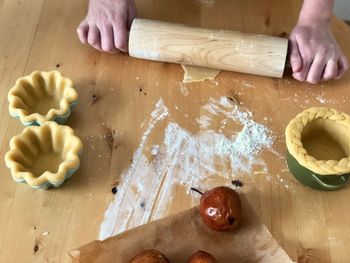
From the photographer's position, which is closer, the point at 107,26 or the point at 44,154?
the point at 44,154

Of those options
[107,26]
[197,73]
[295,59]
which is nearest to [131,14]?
[107,26]

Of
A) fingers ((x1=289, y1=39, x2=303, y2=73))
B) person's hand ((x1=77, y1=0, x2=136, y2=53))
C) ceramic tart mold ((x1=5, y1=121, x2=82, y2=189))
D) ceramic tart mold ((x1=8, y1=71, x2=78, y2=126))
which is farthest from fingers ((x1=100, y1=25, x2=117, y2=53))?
fingers ((x1=289, y1=39, x2=303, y2=73))

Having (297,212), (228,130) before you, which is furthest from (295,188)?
(228,130)

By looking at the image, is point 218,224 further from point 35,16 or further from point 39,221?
point 35,16

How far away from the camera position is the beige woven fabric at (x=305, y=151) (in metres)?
0.85

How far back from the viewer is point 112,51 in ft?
3.62

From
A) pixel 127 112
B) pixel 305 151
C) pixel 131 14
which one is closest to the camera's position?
pixel 305 151

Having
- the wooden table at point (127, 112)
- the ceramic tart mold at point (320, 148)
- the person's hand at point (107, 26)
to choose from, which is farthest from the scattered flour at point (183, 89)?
the ceramic tart mold at point (320, 148)

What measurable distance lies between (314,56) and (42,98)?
0.58 meters

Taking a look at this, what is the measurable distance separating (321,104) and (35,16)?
27.4 inches

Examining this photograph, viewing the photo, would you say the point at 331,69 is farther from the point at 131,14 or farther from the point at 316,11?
the point at 131,14

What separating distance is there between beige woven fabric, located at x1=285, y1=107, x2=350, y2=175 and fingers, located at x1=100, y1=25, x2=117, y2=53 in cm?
44

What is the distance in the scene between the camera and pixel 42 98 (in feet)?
3.38

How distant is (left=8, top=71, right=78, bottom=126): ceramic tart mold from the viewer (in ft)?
3.16
